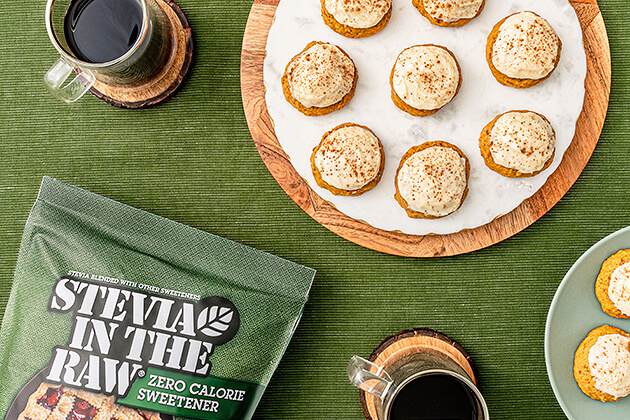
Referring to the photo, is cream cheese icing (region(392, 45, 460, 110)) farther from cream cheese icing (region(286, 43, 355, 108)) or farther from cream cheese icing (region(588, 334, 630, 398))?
cream cheese icing (region(588, 334, 630, 398))

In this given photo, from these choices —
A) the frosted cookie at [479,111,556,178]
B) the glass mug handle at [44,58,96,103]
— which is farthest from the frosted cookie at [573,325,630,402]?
the glass mug handle at [44,58,96,103]

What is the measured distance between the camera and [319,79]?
1048mm

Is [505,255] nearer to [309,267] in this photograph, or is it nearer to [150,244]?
[309,267]

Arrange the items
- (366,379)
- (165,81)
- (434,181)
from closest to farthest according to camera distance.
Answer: (366,379) → (434,181) → (165,81)

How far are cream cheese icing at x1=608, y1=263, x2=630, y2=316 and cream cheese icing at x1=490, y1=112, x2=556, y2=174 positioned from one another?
1.03ft

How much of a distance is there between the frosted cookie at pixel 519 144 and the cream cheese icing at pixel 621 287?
0.30 metres

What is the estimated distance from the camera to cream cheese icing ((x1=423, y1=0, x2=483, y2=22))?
1066 millimetres

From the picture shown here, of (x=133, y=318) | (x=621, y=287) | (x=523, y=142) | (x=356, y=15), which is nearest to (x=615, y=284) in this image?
(x=621, y=287)

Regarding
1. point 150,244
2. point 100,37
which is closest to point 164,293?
point 150,244

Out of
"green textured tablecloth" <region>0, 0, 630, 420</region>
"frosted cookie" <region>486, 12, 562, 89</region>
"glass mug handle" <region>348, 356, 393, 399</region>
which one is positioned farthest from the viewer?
"green textured tablecloth" <region>0, 0, 630, 420</region>

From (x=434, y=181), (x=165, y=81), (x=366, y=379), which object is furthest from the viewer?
(x=165, y=81)

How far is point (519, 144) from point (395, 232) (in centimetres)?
36

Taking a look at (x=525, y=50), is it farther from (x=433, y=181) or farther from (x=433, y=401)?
(x=433, y=401)

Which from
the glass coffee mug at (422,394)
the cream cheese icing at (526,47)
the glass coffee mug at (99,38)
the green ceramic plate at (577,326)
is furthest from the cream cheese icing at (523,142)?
the glass coffee mug at (99,38)
